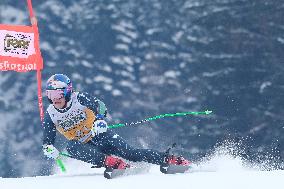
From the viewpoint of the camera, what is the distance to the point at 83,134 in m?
6.19

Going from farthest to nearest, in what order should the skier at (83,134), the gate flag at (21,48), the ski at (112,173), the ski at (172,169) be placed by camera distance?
the gate flag at (21,48)
the ski at (172,169)
the skier at (83,134)
the ski at (112,173)

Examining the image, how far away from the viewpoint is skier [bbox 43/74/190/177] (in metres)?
5.83

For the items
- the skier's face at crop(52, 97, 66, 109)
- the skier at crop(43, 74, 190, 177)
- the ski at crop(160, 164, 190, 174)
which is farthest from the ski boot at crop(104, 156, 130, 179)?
the skier's face at crop(52, 97, 66, 109)

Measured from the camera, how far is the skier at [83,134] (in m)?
5.83

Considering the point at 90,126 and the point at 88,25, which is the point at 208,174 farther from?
the point at 88,25

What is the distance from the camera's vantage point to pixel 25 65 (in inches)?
332

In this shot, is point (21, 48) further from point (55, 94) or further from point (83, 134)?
point (55, 94)

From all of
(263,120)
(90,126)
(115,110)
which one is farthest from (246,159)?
(90,126)

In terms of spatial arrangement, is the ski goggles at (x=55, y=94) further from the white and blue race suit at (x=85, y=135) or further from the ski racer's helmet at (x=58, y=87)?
the white and blue race suit at (x=85, y=135)

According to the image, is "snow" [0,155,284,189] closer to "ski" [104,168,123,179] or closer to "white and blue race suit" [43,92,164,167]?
"ski" [104,168,123,179]

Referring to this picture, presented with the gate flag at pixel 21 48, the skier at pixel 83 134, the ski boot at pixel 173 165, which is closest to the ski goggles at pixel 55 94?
the skier at pixel 83 134

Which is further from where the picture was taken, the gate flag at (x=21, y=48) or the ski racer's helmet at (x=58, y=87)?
the gate flag at (x=21, y=48)

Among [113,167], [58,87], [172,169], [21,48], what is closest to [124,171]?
[113,167]

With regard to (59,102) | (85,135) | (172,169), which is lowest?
(172,169)
